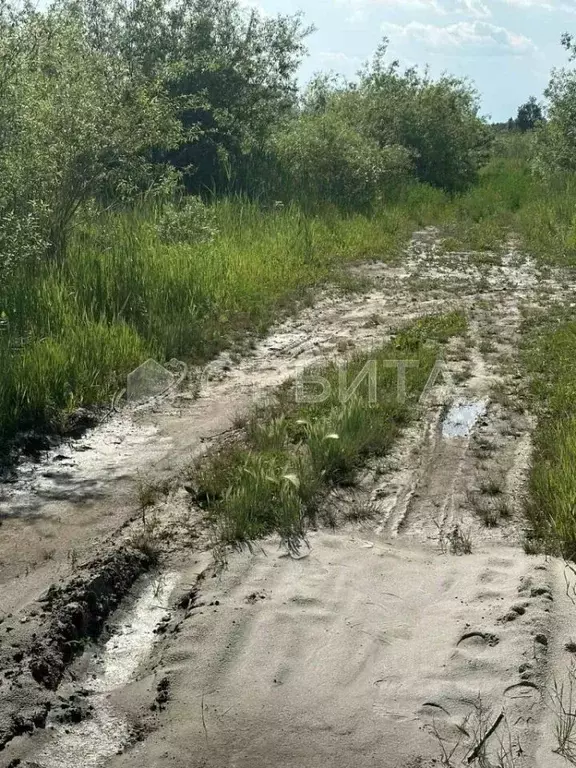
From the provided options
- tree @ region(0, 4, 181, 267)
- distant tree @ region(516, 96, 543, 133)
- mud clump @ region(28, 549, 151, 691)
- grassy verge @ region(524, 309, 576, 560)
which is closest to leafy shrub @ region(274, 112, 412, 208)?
tree @ region(0, 4, 181, 267)

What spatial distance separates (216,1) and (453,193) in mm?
7196

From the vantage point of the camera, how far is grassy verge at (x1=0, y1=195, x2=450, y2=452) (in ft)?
23.1

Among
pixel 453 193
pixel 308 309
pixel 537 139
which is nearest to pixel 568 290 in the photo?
pixel 308 309

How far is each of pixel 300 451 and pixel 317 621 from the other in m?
2.01

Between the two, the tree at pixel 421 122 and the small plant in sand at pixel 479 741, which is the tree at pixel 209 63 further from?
the small plant in sand at pixel 479 741

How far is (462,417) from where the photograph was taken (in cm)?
682

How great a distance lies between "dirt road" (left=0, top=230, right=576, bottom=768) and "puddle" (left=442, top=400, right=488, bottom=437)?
0.09ft

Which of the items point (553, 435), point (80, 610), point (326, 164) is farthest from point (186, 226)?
point (80, 610)

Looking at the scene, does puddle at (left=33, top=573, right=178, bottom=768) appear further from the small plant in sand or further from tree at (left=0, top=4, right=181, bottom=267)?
tree at (left=0, top=4, right=181, bottom=267)

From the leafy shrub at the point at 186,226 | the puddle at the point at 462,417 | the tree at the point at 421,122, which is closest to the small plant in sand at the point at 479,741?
the puddle at the point at 462,417

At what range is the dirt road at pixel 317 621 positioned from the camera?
333cm

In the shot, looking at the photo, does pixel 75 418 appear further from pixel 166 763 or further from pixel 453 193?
pixel 453 193

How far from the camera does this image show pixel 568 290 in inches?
447

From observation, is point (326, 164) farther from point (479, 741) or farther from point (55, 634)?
point (479, 741)
